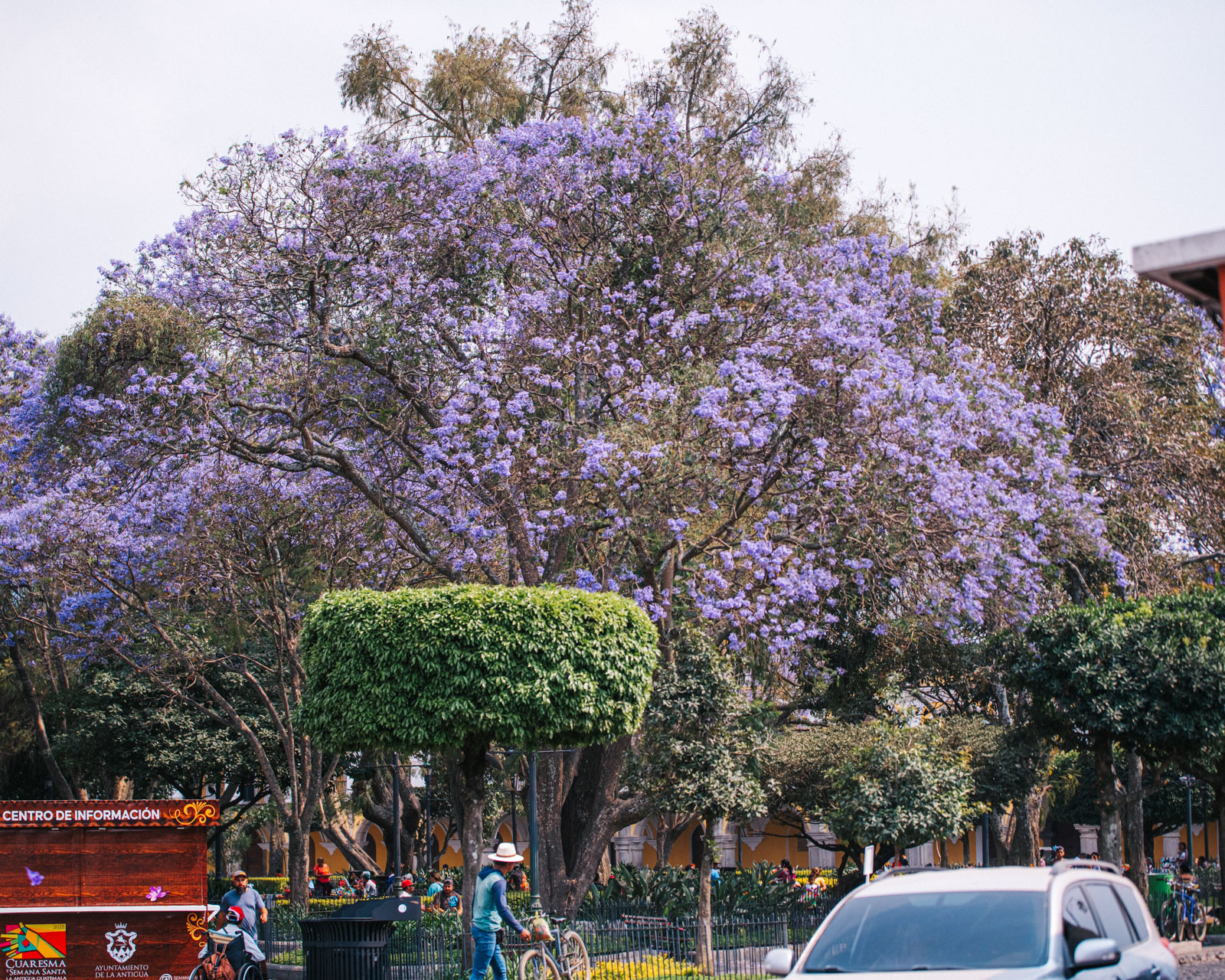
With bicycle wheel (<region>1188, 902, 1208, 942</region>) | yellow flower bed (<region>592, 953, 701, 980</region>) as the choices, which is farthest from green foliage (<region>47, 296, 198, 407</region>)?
bicycle wheel (<region>1188, 902, 1208, 942</region>)

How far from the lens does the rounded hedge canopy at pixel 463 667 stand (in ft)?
43.6

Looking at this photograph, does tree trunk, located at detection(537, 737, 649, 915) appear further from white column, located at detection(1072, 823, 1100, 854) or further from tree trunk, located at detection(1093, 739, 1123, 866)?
white column, located at detection(1072, 823, 1100, 854)

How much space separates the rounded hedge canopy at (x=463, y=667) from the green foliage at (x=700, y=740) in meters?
2.60

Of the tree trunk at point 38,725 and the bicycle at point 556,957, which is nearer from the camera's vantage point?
the bicycle at point 556,957

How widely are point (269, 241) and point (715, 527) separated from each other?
8.18 metres

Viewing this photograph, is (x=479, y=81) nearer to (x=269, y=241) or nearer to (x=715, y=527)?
(x=269, y=241)

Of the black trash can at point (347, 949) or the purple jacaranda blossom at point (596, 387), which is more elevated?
the purple jacaranda blossom at point (596, 387)

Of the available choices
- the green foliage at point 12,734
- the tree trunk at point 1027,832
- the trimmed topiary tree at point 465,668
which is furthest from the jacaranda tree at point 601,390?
the green foliage at point 12,734

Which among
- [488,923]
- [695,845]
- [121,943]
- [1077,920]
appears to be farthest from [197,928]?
[695,845]

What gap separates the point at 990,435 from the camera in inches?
763

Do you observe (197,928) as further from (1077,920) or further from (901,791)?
(1077,920)

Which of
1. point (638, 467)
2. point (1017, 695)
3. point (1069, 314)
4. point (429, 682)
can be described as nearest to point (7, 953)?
point (429, 682)

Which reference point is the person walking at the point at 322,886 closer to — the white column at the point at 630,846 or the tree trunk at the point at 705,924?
the white column at the point at 630,846

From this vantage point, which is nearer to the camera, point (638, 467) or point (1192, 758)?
point (638, 467)
